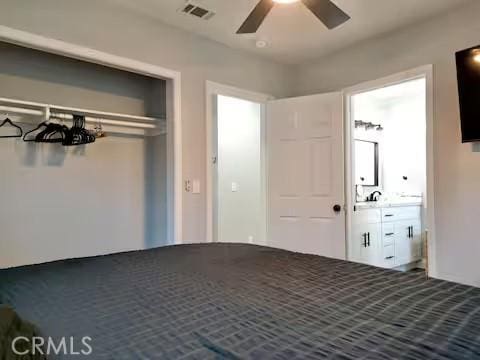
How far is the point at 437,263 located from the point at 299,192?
139 cm

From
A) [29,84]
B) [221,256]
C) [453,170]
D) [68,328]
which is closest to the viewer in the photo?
[68,328]

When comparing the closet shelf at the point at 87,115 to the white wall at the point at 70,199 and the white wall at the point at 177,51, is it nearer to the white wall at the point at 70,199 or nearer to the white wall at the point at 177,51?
the white wall at the point at 70,199

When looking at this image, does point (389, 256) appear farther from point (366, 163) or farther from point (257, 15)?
point (257, 15)

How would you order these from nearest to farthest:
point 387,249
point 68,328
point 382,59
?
point 68,328
point 382,59
point 387,249

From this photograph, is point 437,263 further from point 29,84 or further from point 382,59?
point 29,84

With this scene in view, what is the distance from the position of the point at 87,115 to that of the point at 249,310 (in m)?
2.57

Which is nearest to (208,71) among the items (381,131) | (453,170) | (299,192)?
(299,192)

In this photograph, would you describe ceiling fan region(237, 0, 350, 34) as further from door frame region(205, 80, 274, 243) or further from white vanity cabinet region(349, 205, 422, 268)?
white vanity cabinet region(349, 205, 422, 268)

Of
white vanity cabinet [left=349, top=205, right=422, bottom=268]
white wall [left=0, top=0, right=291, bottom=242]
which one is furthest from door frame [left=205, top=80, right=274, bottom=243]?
white vanity cabinet [left=349, top=205, right=422, bottom=268]

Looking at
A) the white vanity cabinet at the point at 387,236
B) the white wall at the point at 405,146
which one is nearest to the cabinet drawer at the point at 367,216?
the white vanity cabinet at the point at 387,236

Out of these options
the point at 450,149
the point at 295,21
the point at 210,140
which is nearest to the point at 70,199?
the point at 210,140

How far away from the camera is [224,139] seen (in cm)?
463

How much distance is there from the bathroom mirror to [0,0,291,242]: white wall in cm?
176

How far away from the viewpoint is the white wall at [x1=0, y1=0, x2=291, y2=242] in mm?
2340
